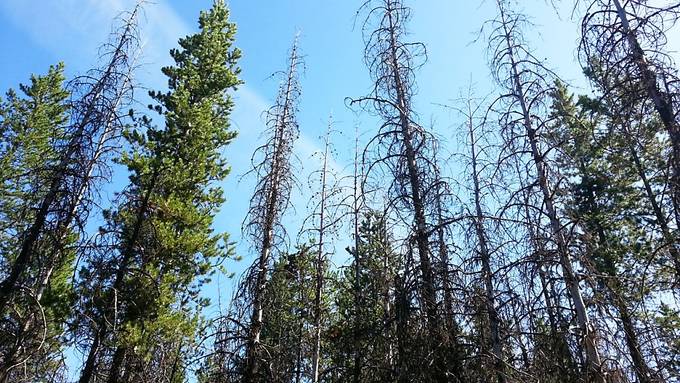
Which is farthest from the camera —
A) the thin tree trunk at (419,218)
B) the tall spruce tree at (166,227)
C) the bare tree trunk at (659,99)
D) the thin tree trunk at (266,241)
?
the tall spruce tree at (166,227)

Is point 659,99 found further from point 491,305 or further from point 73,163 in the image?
point 73,163

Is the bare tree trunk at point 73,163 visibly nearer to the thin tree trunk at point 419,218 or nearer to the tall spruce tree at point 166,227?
the tall spruce tree at point 166,227

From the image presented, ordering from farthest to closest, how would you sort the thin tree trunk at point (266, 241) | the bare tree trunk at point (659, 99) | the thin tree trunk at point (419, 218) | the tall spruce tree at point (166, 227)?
the tall spruce tree at point (166, 227), the thin tree trunk at point (266, 241), the thin tree trunk at point (419, 218), the bare tree trunk at point (659, 99)

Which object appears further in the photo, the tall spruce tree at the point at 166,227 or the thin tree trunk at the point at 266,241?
the tall spruce tree at the point at 166,227

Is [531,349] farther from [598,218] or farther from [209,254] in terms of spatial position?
[598,218]

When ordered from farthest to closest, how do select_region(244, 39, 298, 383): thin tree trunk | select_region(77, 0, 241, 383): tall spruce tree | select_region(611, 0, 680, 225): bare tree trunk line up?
select_region(77, 0, 241, 383): tall spruce tree → select_region(244, 39, 298, 383): thin tree trunk → select_region(611, 0, 680, 225): bare tree trunk

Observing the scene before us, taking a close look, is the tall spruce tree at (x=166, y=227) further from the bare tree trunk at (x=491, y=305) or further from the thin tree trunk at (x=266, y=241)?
the bare tree trunk at (x=491, y=305)

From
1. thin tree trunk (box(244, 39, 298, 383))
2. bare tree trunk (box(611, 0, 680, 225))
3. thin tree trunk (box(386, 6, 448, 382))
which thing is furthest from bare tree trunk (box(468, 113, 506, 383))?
thin tree trunk (box(244, 39, 298, 383))

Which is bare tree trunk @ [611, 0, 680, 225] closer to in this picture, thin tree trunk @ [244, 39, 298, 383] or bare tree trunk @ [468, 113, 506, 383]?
bare tree trunk @ [468, 113, 506, 383]

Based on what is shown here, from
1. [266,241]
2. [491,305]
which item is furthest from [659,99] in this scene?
[266,241]

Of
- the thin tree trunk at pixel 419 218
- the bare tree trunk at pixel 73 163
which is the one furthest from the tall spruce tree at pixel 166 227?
the thin tree trunk at pixel 419 218

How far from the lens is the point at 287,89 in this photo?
392 inches

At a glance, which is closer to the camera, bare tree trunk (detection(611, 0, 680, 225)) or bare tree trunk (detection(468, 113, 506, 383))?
bare tree trunk (detection(611, 0, 680, 225))

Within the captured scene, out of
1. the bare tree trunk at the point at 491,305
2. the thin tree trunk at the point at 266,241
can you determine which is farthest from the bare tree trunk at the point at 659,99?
the thin tree trunk at the point at 266,241
